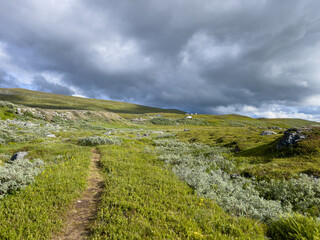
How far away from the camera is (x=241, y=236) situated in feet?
17.1

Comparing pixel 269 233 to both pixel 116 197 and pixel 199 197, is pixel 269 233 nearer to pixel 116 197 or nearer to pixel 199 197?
pixel 199 197

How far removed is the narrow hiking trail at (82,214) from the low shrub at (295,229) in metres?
6.54

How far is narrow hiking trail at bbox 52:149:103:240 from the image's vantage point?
17.7 ft

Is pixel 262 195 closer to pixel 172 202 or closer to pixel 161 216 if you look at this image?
pixel 172 202

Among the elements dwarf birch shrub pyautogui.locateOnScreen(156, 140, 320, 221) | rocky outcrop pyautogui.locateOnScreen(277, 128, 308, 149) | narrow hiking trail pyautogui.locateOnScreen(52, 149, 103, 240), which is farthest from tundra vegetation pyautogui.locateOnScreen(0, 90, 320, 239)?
rocky outcrop pyautogui.locateOnScreen(277, 128, 308, 149)

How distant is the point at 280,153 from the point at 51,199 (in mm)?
16616

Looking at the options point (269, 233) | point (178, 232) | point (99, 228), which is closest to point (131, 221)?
point (99, 228)

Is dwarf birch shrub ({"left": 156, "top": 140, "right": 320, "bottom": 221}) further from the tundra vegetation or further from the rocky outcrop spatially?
Answer: the rocky outcrop

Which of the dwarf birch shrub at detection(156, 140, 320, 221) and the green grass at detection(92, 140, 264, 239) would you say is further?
the dwarf birch shrub at detection(156, 140, 320, 221)

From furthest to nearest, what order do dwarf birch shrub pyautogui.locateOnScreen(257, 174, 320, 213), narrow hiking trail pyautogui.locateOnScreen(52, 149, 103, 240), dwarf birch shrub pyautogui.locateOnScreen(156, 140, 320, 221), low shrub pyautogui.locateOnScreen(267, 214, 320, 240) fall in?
dwarf birch shrub pyautogui.locateOnScreen(257, 174, 320, 213) < dwarf birch shrub pyautogui.locateOnScreen(156, 140, 320, 221) < narrow hiking trail pyautogui.locateOnScreen(52, 149, 103, 240) < low shrub pyautogui.locateOnScreen(267, 214, 320, 240)

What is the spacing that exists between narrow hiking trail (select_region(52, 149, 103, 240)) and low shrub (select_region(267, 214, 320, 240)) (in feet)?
21.5

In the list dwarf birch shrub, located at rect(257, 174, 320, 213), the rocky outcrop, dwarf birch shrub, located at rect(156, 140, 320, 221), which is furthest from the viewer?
the rocky outcrop

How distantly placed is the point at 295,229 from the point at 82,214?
7.65 meters

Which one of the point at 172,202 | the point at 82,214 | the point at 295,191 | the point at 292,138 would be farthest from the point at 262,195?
the point at 82,214
